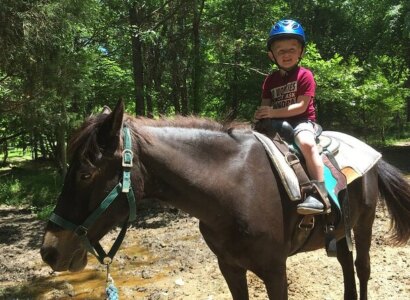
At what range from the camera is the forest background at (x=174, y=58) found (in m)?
7.30

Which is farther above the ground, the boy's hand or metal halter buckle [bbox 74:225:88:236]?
the boy's hand

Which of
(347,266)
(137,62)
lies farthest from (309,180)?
(137,62)

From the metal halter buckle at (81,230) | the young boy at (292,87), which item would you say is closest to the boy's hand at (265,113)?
the young boy at (292,87)

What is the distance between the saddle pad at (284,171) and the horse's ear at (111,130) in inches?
40.1

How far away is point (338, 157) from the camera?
123 inches

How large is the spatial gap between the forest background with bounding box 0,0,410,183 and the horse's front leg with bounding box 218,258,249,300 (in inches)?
40.8

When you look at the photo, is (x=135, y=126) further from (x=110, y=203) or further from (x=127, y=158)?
(x=110, y=203)

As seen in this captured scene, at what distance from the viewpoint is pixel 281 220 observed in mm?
2479

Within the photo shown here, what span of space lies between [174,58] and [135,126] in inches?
422

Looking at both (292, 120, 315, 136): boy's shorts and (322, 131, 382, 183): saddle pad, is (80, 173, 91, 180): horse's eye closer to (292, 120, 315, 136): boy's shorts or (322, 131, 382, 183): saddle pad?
(292, 120, 315, 136): boy's shorts

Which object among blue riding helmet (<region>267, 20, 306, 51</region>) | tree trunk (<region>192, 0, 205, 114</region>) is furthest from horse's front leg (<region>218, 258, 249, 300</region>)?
tree trunk (<region>192, 0, 205, 114</region>)

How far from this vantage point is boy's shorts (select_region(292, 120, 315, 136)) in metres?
2.78

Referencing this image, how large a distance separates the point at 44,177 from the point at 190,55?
7753 millimetres

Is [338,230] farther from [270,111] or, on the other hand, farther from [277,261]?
[270,111]
